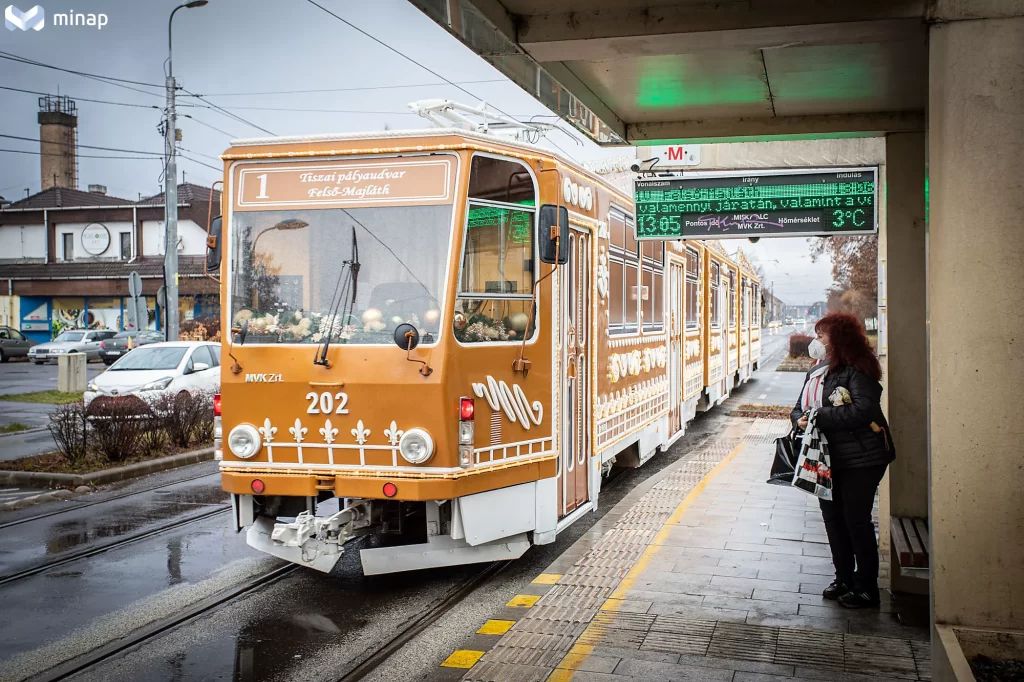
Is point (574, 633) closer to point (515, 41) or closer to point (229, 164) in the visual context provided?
point (515, 41)

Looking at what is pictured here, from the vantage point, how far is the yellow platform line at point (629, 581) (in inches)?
212

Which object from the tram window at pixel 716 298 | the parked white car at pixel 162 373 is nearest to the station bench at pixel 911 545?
the parked white car at pixel 162 373

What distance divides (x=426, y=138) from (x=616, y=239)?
3.44 meters

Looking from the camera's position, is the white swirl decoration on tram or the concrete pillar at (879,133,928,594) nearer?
the concrete pillar at (879,133,928,594)

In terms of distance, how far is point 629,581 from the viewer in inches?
281

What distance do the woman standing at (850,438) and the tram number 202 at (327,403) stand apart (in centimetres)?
310

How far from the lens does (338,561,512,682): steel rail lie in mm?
5648

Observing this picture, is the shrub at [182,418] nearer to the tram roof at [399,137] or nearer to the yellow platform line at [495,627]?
the tram roof at [399,137]

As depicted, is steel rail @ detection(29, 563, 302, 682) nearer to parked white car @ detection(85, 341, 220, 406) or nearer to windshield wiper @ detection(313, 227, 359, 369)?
windshield wiper @ detection(313, 227, 359, 369)

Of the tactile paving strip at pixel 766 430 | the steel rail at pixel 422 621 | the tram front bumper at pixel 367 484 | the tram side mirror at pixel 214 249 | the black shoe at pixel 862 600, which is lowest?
the steel rail at pixel 422 621

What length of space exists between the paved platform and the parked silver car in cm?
3466

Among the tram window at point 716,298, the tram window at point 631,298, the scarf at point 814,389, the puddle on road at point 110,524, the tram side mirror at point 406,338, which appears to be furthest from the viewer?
the tram window at point 716,298

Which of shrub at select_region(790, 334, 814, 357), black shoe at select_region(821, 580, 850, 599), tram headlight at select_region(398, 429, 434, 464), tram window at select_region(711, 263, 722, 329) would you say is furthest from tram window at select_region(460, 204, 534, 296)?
shrub at select_region(790, 334, 814, 357)

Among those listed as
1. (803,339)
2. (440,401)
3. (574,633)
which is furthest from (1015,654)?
(803,339)
